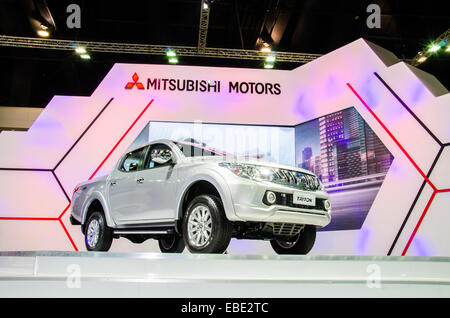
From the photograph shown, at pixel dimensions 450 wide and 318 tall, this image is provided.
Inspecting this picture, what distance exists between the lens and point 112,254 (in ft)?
8.77

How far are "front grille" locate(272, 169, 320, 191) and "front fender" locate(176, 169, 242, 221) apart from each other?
58cm

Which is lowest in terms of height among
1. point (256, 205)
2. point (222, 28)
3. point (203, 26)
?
point (256, 205)

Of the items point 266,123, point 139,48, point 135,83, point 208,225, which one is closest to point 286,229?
point 208,225

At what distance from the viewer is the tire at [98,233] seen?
553 centimetres

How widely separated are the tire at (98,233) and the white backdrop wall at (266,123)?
8.48 feet

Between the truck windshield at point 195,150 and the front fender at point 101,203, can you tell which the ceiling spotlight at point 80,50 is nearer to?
the front fender at point 101,203

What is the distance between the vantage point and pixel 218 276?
251 centimetres

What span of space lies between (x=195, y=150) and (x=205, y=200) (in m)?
1.09

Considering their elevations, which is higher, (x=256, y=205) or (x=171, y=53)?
(x=171, y=53)

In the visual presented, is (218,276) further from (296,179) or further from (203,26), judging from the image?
(203,26)

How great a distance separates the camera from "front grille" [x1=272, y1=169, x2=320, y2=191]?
4.43m

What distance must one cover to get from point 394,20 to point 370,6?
1.53m

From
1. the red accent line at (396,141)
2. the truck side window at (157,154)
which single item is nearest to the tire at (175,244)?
the truck side window at (157,154)
